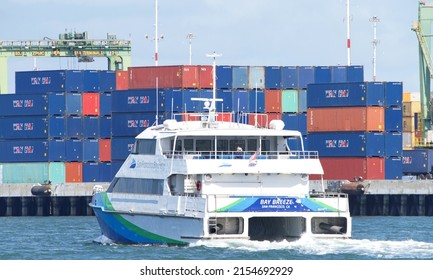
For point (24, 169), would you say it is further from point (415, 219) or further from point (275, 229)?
point (275, 229)

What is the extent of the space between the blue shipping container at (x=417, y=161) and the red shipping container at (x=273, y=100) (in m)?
11.6

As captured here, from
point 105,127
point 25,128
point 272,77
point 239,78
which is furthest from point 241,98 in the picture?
point 25,128

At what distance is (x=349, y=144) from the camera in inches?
3386

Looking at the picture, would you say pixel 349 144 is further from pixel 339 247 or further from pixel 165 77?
pixel 339 247

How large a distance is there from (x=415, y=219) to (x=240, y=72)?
1332 cm

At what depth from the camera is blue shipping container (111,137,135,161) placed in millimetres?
85875

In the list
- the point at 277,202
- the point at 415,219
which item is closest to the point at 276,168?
the point at 277,202

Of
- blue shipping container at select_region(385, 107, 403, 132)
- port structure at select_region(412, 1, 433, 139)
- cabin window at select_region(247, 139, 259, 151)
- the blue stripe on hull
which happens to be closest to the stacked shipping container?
blue shipping container at select_region(385, 107, 403, 132)

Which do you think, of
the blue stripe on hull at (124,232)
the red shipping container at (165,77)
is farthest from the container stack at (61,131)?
the blue stripe on hull at (124,232)

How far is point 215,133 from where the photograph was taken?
158ft

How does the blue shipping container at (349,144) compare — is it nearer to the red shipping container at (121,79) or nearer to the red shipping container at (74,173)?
the red shipping container at (121,79)

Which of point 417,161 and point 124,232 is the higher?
point 417,161

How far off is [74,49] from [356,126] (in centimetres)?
2439

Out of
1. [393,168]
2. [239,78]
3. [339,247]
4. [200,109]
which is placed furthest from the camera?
[239,78]
